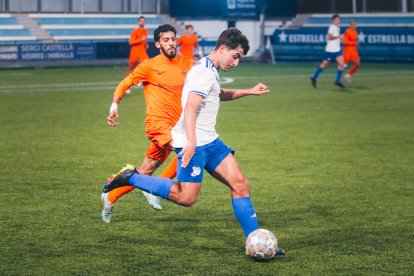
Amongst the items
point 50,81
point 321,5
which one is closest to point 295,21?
point 321,5

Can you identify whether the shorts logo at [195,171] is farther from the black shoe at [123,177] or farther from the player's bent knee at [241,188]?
the black shoe at [123,177]

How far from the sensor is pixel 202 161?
770 cm

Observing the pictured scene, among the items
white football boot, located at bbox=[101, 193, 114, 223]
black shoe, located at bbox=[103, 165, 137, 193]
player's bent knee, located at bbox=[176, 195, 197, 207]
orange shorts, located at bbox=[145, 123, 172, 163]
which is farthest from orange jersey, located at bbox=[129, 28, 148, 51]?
player's bent knee, located at bbox=[176, 195, 197, 207]

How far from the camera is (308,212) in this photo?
9.87m

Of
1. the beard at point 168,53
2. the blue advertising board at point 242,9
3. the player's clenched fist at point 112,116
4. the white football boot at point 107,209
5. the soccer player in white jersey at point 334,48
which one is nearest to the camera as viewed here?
the player's clenched fist at point 112,116

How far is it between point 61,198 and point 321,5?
155ft

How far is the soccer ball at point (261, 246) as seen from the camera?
7.51m

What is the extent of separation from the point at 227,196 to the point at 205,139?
11.1ft

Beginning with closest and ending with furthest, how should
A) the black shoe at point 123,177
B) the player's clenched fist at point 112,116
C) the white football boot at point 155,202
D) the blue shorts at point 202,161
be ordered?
the blue shorts at point 202,161 < the black shoe at point 123,177 < the player's clenched fist at point 112,116 < the white football boot at point 155,202

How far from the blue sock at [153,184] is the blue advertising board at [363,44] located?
36.3 meters

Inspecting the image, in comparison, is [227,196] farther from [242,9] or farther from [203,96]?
[242,9]

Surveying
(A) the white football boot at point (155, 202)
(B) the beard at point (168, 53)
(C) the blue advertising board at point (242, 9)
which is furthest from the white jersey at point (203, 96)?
(C) the blue advertising board at point (242, 9)

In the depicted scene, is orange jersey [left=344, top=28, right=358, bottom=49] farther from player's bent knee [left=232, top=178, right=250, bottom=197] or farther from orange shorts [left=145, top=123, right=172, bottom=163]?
player's bent knee [left=232, top=178, right=250, bottom=197]

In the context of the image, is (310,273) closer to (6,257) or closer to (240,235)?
(240,235)
